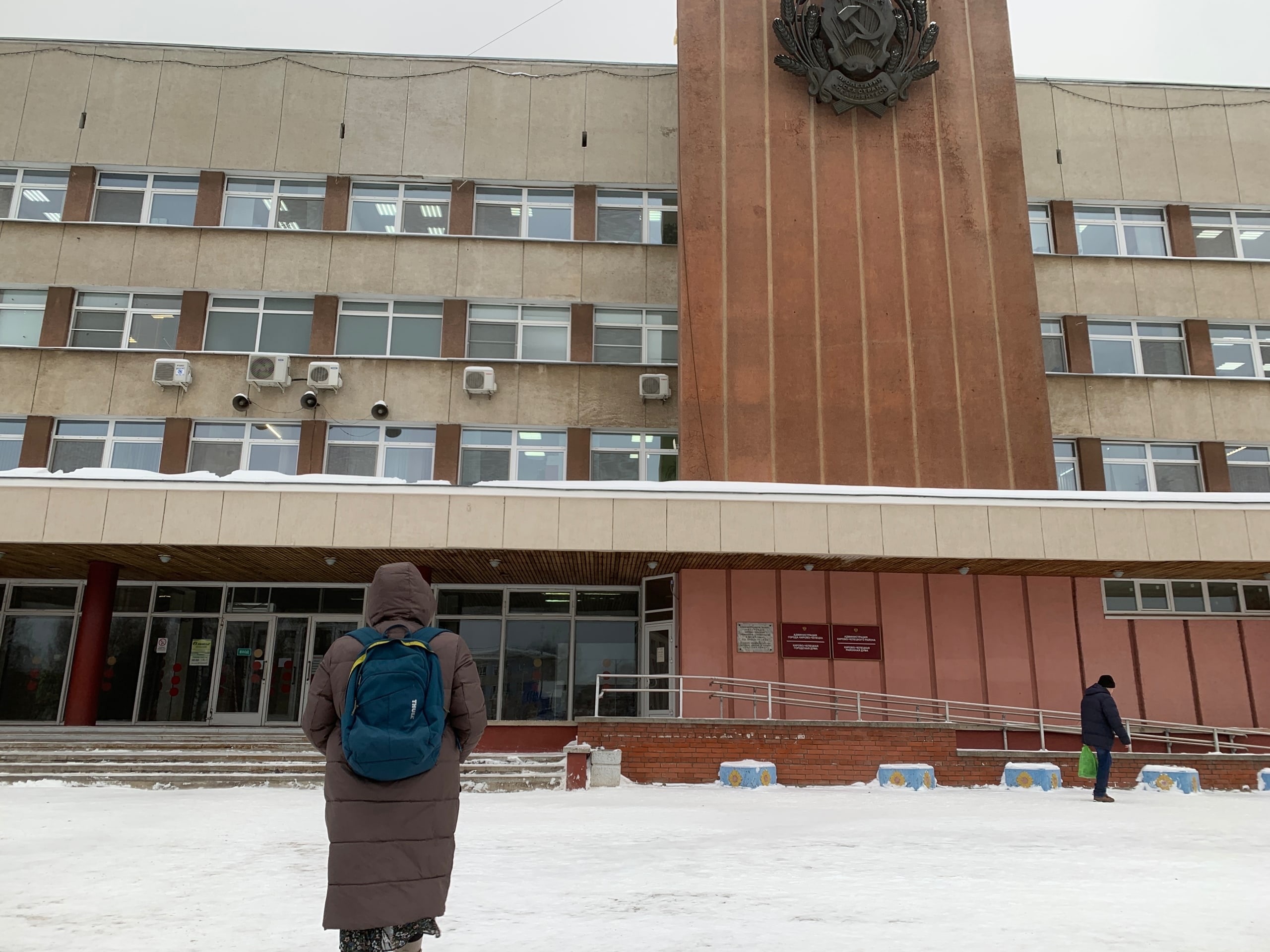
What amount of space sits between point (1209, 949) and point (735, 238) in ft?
50.2

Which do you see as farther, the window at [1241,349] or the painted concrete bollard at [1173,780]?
the window at [1241,349]

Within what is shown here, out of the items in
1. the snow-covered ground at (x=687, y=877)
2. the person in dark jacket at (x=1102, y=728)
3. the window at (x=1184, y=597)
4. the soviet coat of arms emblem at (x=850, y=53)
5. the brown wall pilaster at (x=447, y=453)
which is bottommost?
the snow-covered ground at (x=687, y=877)

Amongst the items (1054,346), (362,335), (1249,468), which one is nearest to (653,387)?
(362,335)

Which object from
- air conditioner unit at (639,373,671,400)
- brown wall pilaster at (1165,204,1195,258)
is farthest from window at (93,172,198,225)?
brown wall pilaster at (1165,204,1195,258)

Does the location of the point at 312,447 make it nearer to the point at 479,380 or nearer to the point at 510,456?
the point at 479,380

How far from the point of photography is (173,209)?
2014 centimetres

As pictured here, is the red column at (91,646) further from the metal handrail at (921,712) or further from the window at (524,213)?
the window at (524,213)

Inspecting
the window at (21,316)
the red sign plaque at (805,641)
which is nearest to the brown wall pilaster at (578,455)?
the red sign plaque at (805,641)

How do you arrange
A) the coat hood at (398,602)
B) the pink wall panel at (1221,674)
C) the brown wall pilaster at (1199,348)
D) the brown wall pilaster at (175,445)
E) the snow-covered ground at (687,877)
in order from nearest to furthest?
the coat hood at (398,602) → the snow-covered ground at (687,877) → the pink wall panel at (1221,674) → the brown wall pilaster at (175,445) → the brown wall pilaster at (1199,348)

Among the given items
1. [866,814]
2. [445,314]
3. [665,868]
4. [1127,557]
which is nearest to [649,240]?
[445,314]

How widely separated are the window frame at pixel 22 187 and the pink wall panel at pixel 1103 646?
71.6ft

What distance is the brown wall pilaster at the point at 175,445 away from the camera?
1850cm

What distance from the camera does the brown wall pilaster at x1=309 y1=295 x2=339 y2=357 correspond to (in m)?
19.3

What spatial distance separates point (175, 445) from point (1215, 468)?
69.0 ft
